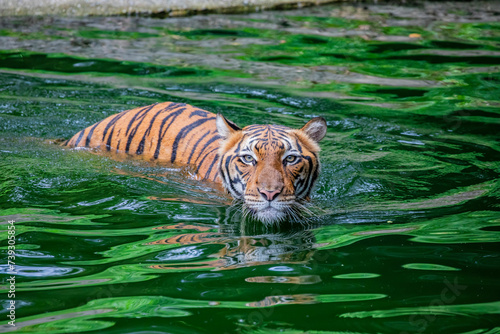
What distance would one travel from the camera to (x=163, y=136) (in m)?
4.40

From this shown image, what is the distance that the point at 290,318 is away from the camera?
2.21 m

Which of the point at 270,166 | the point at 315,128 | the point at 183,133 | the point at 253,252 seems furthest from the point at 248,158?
the point at 183,133

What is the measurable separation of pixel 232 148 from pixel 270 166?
47 cm

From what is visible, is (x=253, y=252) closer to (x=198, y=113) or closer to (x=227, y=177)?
(x=227, y=177)

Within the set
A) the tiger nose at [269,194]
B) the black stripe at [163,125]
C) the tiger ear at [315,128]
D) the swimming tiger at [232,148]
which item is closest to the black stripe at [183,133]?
the swimming tiger at [232,148]

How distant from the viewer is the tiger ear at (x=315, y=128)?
3.58m

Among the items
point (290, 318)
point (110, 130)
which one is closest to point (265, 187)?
point (290, 318)

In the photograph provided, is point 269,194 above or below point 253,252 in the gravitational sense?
above

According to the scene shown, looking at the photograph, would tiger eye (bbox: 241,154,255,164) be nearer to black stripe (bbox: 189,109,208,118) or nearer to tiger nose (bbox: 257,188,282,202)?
tiger nose (bbox: 257,188,282,202)

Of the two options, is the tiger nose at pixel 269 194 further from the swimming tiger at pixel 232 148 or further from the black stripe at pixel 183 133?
the black stripe at pixel 183 133

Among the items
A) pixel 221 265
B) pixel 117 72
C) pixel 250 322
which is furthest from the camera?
pixel 117 72

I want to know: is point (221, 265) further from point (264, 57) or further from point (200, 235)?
point (264, 57)

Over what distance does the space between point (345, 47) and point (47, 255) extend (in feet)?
19.8

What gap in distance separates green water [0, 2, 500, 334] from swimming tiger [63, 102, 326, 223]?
0.16m
